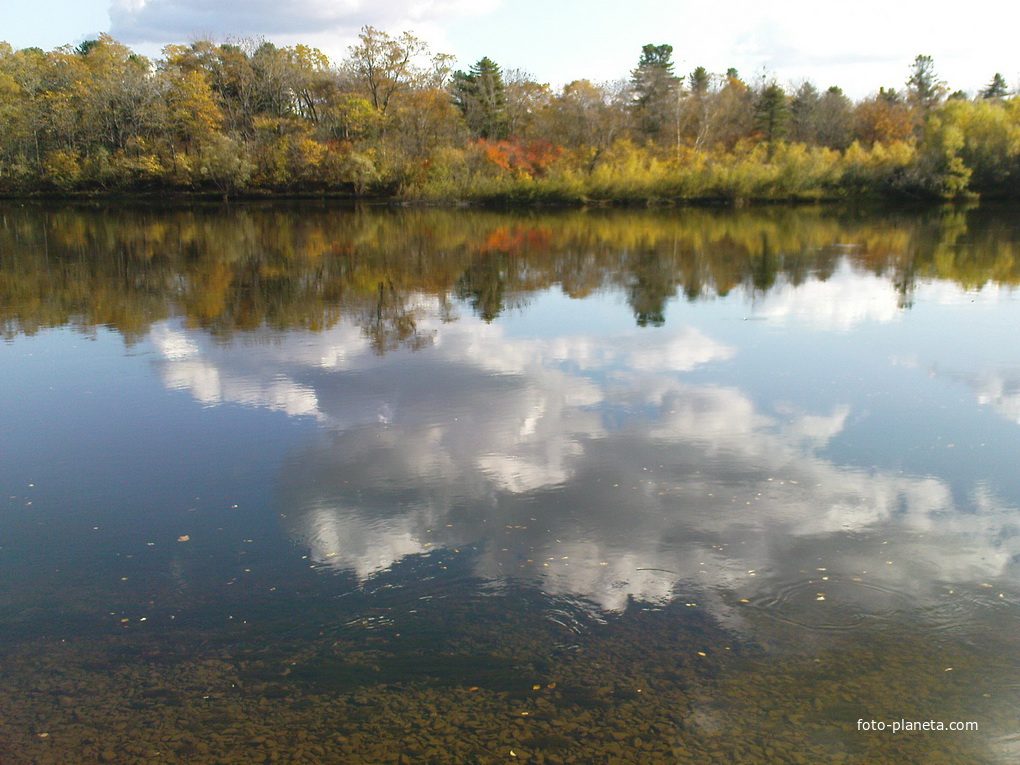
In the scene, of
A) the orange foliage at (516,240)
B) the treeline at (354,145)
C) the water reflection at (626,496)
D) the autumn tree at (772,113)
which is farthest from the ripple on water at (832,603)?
the autumn tree at (772,113)

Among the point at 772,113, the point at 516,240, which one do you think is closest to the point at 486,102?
the point at 772,113

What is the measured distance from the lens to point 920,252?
22.8 metres

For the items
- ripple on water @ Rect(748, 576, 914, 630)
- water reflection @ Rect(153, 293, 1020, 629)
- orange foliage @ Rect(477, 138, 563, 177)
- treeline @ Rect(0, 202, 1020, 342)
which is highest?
orange foliage @ Rect(477, 138, 563, 177)

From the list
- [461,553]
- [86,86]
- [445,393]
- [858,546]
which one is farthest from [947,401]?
[86,86]

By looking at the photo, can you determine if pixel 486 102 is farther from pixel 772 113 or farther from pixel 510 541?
pixel 510 541

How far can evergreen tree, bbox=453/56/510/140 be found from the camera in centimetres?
6234

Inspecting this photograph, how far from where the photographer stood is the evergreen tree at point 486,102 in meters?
62.3

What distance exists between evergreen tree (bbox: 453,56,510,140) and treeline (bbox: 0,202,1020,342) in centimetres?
2868

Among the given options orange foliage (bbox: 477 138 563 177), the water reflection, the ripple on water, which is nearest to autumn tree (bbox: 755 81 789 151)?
orange foliage (bbox: 477 138 563 177)

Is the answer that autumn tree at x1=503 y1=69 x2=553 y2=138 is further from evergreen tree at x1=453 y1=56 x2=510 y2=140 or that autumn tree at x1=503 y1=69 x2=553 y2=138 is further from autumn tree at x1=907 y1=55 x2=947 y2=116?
autumn tree at x1=907 y1=55 x2=947 y2=116

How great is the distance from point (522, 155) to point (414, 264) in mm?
39074

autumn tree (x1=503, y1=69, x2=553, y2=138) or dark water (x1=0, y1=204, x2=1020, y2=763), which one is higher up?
autumn tree (x1=503, y1=69, x2=553, y2=138)

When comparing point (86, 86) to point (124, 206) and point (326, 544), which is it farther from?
point (326, 544)

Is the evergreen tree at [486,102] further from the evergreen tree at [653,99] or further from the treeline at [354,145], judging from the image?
the evergreen tree at [653,99]
